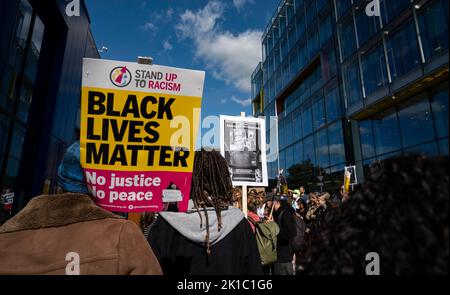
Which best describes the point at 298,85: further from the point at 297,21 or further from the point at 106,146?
the point at 106,146

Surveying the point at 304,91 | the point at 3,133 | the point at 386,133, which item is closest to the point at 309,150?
the point at 304,91

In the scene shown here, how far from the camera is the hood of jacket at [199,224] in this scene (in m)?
1.98

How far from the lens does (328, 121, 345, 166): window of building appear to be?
55.5ft

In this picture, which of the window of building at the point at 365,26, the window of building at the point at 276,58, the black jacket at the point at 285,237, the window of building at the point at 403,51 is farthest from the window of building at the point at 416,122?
the window of building at the point at 276,58

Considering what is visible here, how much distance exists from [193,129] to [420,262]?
1.95 meters

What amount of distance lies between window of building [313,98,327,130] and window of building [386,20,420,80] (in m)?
7.04

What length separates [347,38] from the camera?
16.7 metres

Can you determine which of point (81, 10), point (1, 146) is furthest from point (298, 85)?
point (1, 146)

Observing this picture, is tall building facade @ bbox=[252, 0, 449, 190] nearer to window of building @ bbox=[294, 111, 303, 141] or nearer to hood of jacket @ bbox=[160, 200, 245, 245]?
window of building @ bbox=[294, 111, 303, 141]

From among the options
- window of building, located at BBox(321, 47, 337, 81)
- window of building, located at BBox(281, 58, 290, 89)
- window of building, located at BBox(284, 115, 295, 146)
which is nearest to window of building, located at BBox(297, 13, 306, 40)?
window of building, located at BBox(281, 58, 290, 89)

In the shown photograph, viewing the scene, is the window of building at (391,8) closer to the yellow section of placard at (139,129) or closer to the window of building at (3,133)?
the yellow section of placard at (139,129)

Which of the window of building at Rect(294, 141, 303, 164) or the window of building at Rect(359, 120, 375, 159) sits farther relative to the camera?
the window of building at Rect(294, 141, 303, 164)

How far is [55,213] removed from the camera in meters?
1.37

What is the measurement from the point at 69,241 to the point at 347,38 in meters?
18.6
